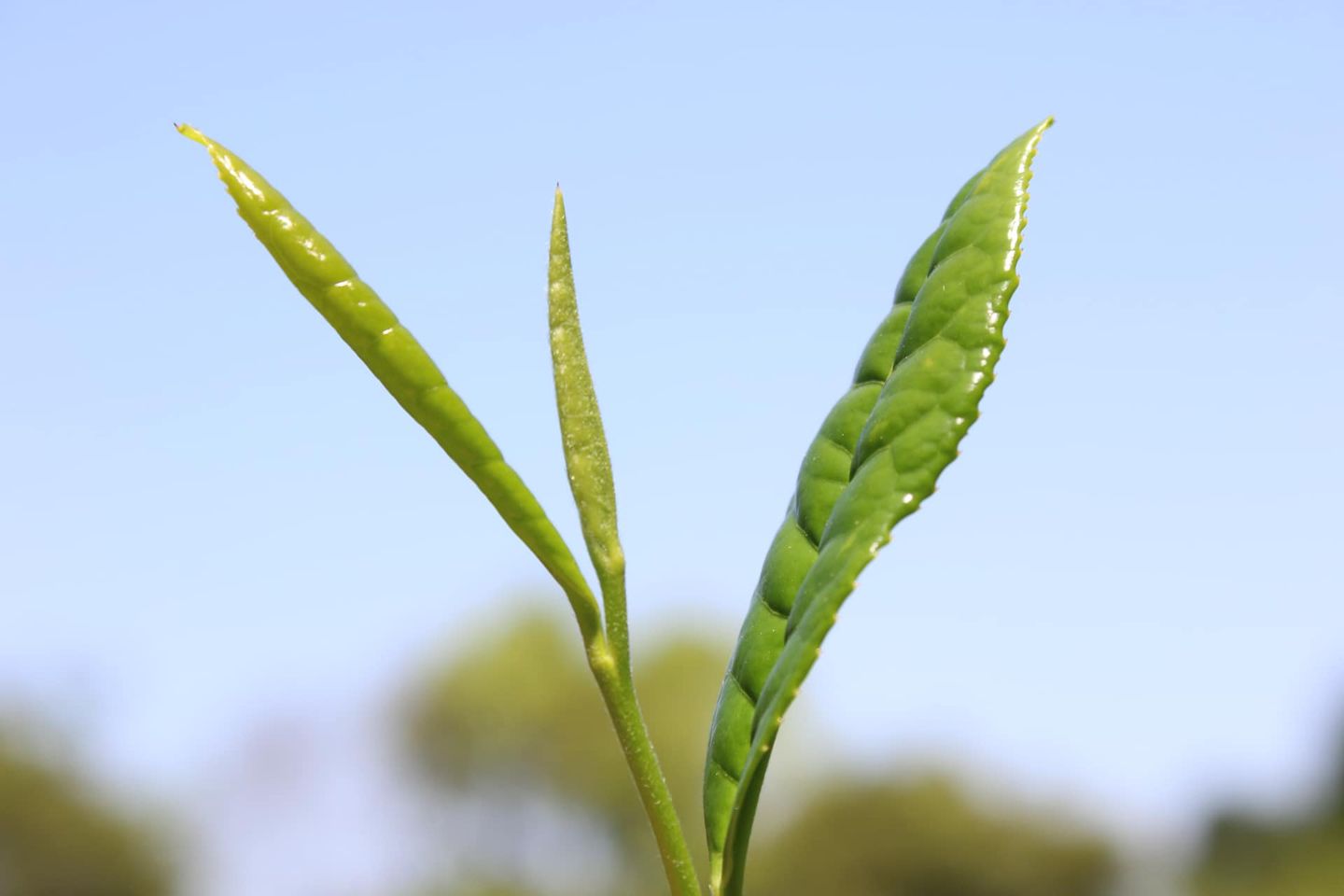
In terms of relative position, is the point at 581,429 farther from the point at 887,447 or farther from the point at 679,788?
the point at 679,788

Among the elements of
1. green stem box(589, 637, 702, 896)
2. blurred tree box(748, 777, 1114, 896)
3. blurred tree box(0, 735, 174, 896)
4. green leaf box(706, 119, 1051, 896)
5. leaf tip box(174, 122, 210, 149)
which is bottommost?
blurred tree box(748, 777, 1114, 896)

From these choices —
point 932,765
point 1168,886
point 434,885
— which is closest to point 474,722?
point 434,885

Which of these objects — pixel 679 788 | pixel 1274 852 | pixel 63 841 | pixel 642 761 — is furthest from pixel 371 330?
pixel 679 788

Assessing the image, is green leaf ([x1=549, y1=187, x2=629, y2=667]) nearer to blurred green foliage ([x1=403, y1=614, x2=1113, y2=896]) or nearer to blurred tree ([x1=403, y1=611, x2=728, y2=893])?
blurred green foliage ([x1=403, y1=614, x2=1113, y2=896])

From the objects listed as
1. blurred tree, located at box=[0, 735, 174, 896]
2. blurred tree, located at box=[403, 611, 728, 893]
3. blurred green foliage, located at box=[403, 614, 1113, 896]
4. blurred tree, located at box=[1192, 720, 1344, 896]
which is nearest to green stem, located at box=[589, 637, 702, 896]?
blurred tree, located at box=[1192, 720, 1344, 896]

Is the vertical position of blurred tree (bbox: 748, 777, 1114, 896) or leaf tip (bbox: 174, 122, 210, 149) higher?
leaf tip (bbox: 174, 122, 210, 149)

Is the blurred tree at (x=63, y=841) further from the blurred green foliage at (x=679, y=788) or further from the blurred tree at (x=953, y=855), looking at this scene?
the blurred tree at (x=953, y=855)

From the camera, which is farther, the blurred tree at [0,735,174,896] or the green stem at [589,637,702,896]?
the blurred tree at [0,735,174,896]
